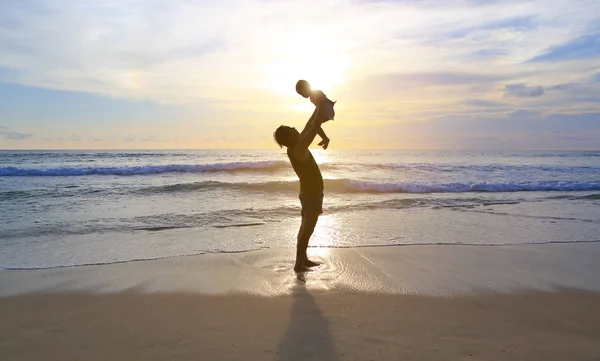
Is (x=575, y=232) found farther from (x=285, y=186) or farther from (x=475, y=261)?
(x=285, y=186)

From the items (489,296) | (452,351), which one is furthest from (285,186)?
(452,351)

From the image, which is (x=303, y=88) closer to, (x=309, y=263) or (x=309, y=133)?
(x=309, y=133)

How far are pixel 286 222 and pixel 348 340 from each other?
20.2 feet

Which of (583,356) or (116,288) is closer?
(583,356)

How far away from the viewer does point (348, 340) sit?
139 inches

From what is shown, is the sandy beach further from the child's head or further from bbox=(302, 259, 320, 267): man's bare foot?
the child's head

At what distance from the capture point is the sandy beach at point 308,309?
11.2ft

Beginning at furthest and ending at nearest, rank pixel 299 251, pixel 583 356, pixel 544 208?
pixel 544 208 < pixel 299 251 < pixel 583 356

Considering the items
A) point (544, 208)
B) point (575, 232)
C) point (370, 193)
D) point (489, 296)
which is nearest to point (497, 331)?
point (489, 296)

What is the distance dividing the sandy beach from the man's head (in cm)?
167

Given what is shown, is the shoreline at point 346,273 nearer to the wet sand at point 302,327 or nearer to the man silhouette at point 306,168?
the wet sand at point 302,327

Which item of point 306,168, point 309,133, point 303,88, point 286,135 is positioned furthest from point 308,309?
point 303,88

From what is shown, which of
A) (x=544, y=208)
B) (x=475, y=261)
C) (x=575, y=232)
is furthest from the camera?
(x=544, y=208)

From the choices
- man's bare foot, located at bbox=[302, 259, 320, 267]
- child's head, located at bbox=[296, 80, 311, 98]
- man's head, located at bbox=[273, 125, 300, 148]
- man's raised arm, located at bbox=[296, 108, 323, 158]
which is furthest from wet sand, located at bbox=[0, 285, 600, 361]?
child's head, located at bbox=[296, 80, 311, 98]
